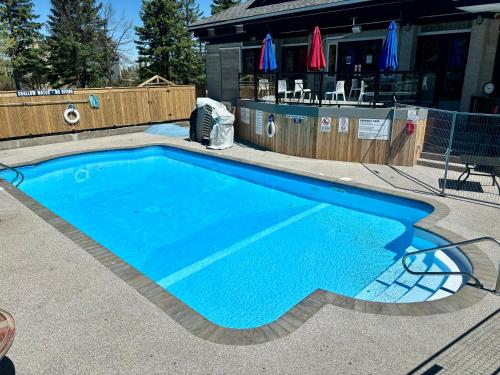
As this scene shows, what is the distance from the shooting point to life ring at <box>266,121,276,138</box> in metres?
14.9

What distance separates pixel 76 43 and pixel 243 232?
31.8 metres

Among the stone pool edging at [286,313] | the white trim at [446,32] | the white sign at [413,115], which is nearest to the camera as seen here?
the stone pool edging at [286,313]

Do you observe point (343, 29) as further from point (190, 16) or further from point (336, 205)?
point (190, 16)

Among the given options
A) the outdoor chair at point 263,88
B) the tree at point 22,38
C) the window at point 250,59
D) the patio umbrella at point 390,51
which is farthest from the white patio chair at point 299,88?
the tree at point 22,38

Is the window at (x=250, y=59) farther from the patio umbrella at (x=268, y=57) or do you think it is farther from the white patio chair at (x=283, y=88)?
the white patio chair at (x=283, y=88)

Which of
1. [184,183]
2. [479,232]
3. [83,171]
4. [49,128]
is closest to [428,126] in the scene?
[479,232]

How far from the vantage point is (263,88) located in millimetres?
15680

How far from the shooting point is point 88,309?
4.77 metres

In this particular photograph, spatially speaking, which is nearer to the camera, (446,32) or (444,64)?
(446,32)

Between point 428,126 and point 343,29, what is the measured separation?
22.8ft

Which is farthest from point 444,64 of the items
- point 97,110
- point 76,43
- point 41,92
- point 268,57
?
point 76,43

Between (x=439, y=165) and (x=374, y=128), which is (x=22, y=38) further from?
(x=439, y=165)

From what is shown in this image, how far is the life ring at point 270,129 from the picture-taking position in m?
14.9

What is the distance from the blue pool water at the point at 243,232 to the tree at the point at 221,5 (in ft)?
130
